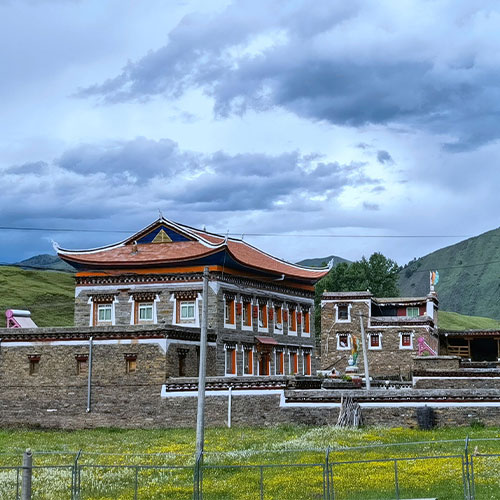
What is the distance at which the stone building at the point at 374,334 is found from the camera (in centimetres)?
7806

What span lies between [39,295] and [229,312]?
76.2 meters

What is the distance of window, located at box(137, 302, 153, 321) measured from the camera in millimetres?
59406

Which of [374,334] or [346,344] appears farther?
[346,344]

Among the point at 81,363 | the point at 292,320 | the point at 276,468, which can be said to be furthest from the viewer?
the point at 292,320

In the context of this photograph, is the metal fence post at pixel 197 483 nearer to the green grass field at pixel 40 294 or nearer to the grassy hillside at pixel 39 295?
the green grass field at pixel 40 294

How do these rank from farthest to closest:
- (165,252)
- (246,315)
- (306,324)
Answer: (306,324), (246,315), (165,252)

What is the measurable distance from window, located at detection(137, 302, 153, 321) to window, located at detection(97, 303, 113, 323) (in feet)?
7.10

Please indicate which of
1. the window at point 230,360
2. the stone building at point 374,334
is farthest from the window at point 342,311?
the window at point 230,360

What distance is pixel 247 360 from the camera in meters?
60.9

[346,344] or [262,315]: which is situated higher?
[262,315]

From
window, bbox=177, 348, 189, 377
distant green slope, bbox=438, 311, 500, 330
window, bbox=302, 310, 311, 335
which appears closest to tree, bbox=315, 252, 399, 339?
distant green slope, bbox=438, 311, 500, 330

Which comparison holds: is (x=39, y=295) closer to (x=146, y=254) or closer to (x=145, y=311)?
(x=146, y=254)

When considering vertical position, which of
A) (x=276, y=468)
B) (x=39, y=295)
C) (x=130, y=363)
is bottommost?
(x=276, y=468)

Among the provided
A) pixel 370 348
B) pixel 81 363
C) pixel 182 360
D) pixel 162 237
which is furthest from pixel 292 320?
pixel 81 363
